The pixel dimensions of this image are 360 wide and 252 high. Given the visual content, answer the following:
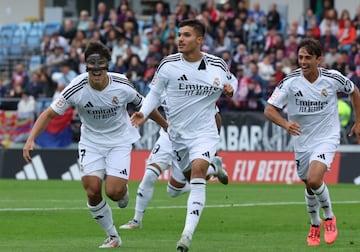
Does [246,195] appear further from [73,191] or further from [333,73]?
[333,73]

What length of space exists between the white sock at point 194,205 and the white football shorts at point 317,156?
6.70ft

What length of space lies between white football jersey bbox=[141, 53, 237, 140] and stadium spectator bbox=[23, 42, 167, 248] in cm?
48

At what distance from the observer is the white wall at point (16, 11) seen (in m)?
43.8

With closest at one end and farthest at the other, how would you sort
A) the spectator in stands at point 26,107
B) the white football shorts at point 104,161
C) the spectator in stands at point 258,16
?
the white football shorts at point 104,161 → the spectator in stands at point 26,107 → the spectator in stands at point 258,16

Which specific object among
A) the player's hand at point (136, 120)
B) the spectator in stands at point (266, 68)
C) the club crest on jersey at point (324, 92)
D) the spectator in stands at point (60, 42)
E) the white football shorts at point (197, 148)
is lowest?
the spectator in stands at point (60, 42)

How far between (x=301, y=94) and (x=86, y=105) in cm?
272

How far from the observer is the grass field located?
1391cm

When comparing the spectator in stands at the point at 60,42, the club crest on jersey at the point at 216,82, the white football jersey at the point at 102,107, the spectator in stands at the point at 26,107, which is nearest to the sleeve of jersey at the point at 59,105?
the white football jersey at the point at 102,107

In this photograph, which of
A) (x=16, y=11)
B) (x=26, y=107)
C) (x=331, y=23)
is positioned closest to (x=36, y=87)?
(x=26, y=107)

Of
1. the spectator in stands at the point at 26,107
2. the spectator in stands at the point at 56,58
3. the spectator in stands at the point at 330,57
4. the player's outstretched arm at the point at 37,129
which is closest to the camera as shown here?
the player's outstretched arm at the point at 37,129

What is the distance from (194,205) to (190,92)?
1572 mm

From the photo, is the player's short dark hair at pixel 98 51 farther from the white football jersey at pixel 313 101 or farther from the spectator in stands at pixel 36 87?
the spectator in stands at pixel 36 87

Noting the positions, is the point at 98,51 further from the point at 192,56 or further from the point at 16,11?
the point at 16,11

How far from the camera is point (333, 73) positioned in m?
14.6
